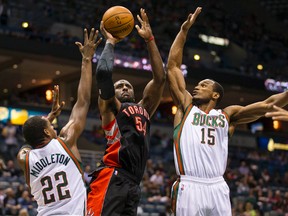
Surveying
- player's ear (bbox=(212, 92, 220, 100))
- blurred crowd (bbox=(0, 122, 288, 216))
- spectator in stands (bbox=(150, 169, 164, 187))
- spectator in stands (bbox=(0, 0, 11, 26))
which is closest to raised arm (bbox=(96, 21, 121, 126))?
player's ear (bbox=(212, 92, 220, 100))

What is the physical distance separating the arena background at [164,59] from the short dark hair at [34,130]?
9.70 m

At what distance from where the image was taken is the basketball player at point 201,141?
6738mm

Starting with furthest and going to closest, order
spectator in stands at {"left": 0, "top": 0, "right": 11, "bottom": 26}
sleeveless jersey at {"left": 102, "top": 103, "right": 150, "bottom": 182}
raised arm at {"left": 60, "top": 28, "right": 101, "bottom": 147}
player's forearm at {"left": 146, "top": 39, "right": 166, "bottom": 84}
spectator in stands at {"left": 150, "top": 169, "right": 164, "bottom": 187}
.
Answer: spectator in stands at {"left": 0, "top": 0, "right": 11, "bottom": 26}
spectator in stands at {"left": 150, "top": 169, "right": 164, "bottom": 187}
player's forearm at {"left": 146, "top": 39, "right": 166, "bottom": 84}
sleeveless jersey at {"left": 102, "top": 103, "right": 150, "bottom": 182}
raised arm at {"left": 60, "top": 28, "right": 101, "bottom": 147}

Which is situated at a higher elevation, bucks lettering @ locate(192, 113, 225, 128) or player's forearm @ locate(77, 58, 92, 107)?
player's forearm @ locate(77, 58, 92, 107)

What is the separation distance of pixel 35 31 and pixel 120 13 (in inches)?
694

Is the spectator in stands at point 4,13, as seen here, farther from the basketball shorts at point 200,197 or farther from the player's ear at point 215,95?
the basketball shorts at point 200,197

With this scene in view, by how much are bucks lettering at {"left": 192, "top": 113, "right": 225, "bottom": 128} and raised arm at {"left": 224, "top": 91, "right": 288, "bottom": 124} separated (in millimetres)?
172

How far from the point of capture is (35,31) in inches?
939

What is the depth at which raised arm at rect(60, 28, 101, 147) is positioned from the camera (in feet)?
19.2

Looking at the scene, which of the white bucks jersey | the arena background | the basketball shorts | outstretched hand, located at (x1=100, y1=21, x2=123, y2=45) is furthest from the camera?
the arena background

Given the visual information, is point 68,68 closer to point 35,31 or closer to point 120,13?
point 35,31

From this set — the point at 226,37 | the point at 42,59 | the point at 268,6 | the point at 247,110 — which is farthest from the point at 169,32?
the point at 247,110

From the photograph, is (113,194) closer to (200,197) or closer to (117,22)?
(200,197)

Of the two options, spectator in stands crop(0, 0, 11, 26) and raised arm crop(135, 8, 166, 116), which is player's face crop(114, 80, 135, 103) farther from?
spectator in stands crop(0, 0, 11, 26)
